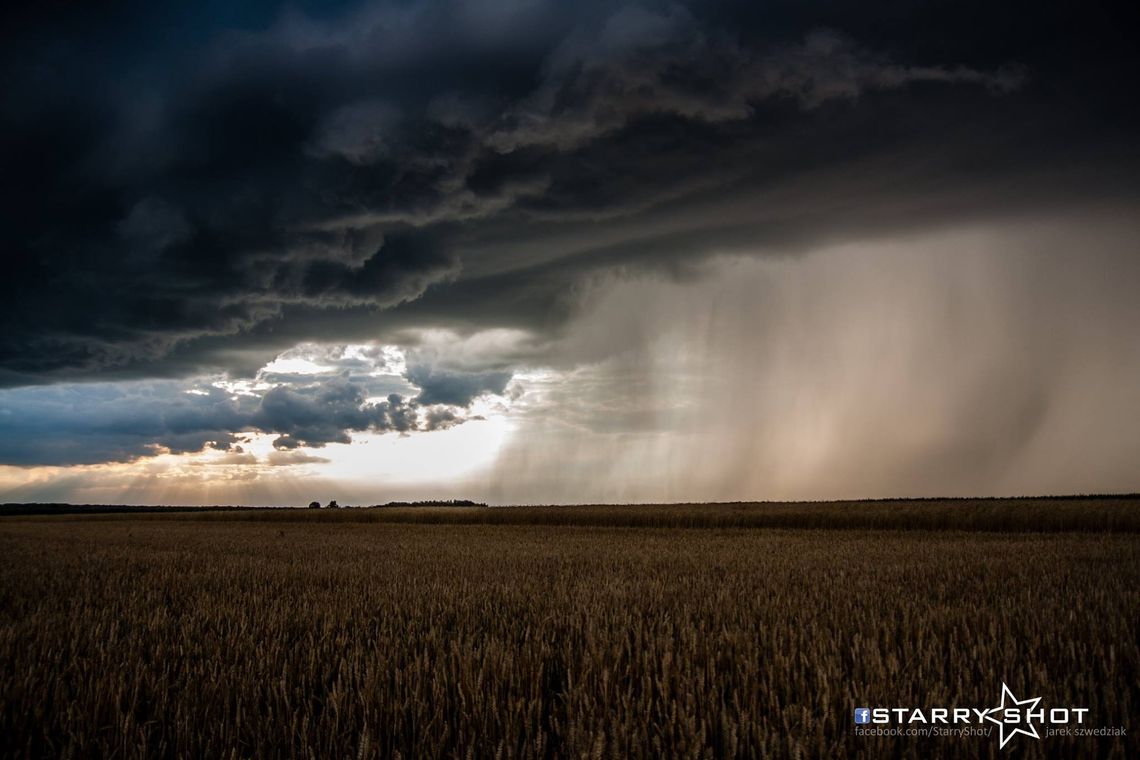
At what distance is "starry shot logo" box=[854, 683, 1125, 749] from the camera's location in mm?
2932

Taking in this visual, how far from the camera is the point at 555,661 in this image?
13.9 feet

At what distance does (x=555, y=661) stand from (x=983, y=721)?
2316mm

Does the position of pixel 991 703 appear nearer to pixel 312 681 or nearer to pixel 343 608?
pixel 312 681

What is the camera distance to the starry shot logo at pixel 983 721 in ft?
9.62

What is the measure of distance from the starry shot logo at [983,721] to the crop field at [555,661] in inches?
2.5

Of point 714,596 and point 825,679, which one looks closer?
point 825,679

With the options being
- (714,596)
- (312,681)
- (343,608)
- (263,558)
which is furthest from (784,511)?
(312,681)

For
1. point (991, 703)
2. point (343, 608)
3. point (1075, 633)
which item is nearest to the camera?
point (991, 703)

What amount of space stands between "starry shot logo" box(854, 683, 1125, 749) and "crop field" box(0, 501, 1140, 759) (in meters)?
0.06

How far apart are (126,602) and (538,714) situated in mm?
6274

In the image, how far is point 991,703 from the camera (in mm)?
3367

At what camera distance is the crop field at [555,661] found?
9.51 ft

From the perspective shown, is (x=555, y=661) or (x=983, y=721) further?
(x=555, y=661)

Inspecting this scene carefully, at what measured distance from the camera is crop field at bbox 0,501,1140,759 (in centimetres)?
290
